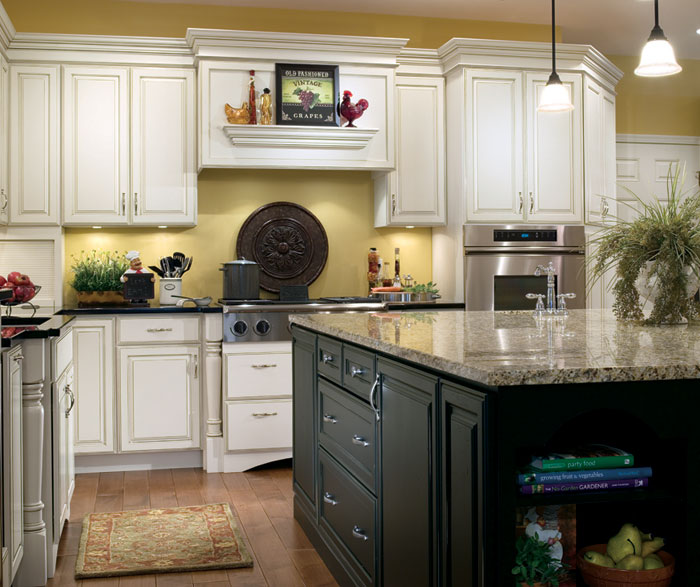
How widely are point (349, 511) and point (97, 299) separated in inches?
107

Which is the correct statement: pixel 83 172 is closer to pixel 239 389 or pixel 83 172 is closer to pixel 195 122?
pixel 195 122

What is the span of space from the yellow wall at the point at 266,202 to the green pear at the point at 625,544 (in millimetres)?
3673

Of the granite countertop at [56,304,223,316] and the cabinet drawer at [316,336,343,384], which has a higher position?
the granite countertop at [56,304,223,316]

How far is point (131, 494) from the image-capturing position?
406cm

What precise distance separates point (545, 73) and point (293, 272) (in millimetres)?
2042

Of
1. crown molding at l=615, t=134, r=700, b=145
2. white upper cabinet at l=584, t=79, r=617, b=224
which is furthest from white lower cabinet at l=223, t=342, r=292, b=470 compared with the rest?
crown molding at l=615, t=134, r=700, b=145

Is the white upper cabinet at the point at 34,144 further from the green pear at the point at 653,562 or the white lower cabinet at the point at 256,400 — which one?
the green pear at the point at 653,562

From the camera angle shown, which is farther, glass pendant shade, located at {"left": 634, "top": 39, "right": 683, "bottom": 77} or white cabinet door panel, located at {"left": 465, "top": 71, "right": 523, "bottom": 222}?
white cabinet door panel, located at {"left": 465, "top": 71, "right": 523, "bottom": 222}

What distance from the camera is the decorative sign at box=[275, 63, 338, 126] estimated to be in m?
4.81

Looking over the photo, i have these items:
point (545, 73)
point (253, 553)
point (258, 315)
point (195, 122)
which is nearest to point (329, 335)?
point (253, 553)

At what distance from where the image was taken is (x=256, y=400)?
4551mm

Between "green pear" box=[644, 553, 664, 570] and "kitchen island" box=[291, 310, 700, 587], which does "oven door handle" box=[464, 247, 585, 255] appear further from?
"green pear" box=[644, 553, 664, 570]

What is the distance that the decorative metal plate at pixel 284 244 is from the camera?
5.17 m

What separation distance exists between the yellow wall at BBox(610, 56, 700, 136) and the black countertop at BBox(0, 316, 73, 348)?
4679 millimetres
